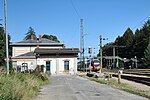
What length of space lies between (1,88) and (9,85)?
4.67 feet

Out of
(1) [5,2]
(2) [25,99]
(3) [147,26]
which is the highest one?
(3) [147,26]

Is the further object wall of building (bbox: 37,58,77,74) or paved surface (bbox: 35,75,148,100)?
wall of building (bbox: 37,58,77,74)

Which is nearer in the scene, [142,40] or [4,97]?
[4,97]

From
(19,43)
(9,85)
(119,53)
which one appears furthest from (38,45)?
(9,85)

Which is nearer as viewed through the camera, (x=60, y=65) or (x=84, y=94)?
(x=84, y=94)

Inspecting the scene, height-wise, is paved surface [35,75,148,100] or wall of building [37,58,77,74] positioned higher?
wall of building [37,58,77,74]

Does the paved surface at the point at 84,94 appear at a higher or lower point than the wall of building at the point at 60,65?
lower

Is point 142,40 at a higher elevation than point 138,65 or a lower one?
higher

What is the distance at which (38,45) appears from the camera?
105 meters

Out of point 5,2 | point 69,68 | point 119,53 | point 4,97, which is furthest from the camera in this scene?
point 119,53

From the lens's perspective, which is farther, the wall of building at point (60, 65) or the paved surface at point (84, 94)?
the wall of building at point (60, 65)

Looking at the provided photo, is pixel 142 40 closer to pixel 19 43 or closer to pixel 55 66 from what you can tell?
pixel 19 43

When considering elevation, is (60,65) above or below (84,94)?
above

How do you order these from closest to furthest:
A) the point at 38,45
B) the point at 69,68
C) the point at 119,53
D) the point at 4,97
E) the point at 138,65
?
the point at 4,97 < the point at 69,68 < the point at 38,45 < the point at 138,65 < the point at 119,53
